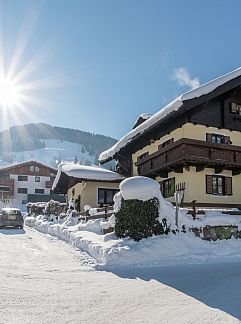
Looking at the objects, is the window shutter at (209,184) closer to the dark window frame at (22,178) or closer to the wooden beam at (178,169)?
the wooden beam at (178,169)

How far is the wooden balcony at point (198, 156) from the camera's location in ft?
60.1

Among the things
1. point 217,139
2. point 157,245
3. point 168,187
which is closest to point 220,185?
point 217,139

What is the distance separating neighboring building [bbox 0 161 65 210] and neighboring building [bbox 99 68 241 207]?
4243 cm

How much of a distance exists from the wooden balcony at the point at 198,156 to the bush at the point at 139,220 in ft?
19.6

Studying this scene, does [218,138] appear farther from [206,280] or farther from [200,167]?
Answer: [206,280]

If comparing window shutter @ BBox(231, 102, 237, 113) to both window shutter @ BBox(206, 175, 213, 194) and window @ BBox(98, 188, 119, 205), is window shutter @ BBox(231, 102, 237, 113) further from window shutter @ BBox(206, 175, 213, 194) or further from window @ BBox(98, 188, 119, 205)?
window @ BBox(98, 188, 119, 205)

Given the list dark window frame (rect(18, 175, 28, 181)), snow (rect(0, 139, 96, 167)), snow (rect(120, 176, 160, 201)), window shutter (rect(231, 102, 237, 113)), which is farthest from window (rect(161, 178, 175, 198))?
snow (rect(0, 139, 96, 167))

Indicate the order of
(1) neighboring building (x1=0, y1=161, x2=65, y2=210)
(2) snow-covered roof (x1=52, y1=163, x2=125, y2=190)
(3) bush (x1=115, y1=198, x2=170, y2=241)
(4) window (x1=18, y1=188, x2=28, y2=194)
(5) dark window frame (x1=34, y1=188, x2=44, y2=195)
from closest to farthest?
(3) bush (x1=115, y1=198, x2=170, y2=241)
(2) snow-covered roof (x1=52, y1=163, x2=125, y2=190)
(1) neighboring building (x1=0, y1=161, x2=65, y2=210)
(4) window (x1=18, y1=188, x2=28, y2=194)
(5) dark window frame (x1=34, y1=188, x2=44, y2=195)

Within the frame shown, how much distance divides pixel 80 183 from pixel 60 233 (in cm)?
1105

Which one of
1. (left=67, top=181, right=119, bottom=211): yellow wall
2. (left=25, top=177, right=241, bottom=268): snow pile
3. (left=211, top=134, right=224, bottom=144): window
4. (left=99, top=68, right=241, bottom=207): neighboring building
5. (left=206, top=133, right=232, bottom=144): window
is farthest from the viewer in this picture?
(left=67, top=181, right=119, bottom=211): yellow wall

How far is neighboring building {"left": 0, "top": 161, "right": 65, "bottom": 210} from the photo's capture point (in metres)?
63.5

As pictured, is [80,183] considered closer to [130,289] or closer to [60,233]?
[60,233]

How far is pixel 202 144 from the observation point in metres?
18.7

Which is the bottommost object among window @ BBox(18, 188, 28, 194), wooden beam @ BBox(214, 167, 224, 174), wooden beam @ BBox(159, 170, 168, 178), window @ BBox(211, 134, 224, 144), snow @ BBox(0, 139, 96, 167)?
window @ BBox(18, 188, 28, 194)
